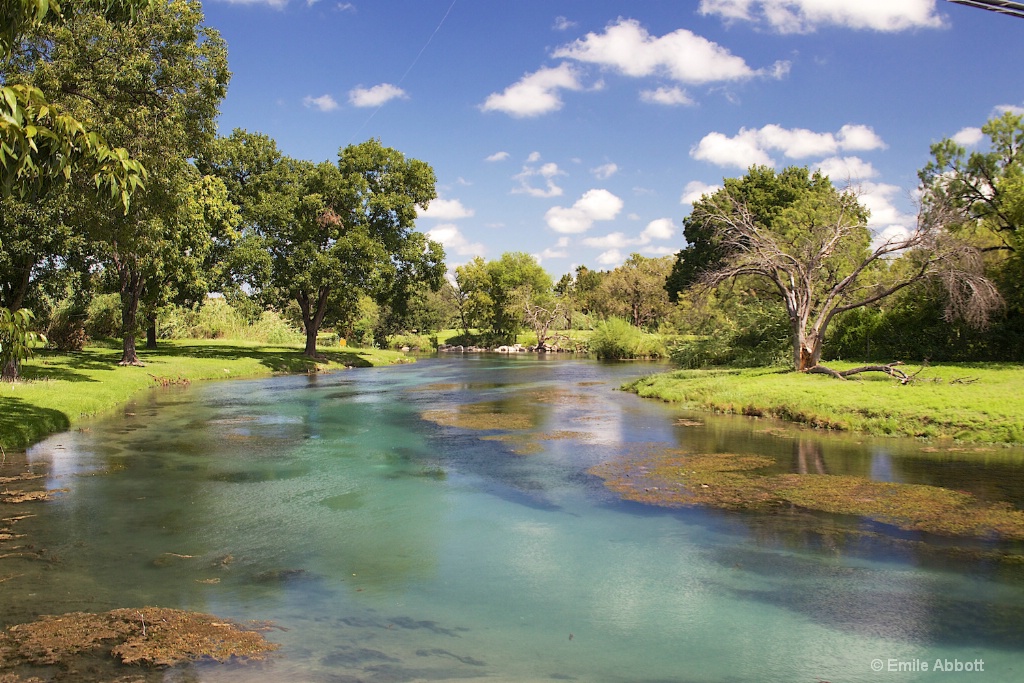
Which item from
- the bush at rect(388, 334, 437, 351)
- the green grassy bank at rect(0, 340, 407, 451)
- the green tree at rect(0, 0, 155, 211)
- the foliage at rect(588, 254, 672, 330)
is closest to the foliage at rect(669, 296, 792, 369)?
the green grassy bank at rect(0, 340, 407, 451)

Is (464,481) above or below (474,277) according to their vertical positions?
below

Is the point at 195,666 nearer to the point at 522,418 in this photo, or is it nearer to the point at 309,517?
the point at 309,517

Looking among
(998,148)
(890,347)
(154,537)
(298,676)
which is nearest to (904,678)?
(298,676)

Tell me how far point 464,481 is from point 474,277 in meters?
68.1

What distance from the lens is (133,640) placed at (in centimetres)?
664

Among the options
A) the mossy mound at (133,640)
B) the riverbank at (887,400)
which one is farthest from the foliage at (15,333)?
the riverbank at (887,400)

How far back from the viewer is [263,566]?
909 centimetres

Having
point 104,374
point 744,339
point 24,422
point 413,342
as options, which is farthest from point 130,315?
point 413,342

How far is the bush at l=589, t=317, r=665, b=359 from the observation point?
184ft

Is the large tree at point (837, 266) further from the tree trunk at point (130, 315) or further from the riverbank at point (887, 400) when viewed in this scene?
the tree trunk at point (130, 315)

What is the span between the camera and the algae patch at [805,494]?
10664mm

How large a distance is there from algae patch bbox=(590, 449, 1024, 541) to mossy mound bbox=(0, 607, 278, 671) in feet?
24.0

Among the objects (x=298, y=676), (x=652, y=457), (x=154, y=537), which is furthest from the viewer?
(x=652, y=457)

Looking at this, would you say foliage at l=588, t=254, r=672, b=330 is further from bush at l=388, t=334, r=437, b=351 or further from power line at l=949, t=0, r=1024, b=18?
power line at l=949, t=0, r=1024, b=18
